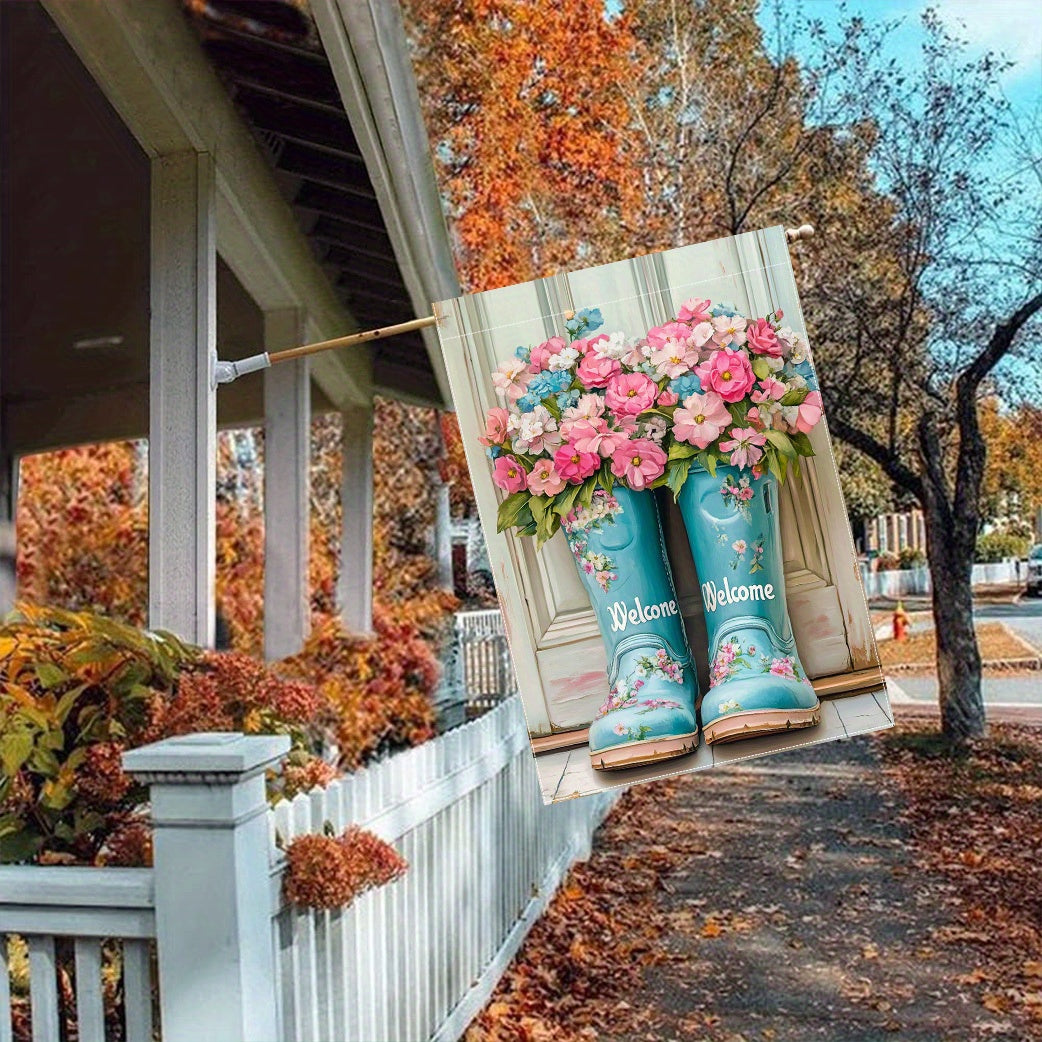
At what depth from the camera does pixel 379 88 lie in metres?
2.37

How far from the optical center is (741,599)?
125cm

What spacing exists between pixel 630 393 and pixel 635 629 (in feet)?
0.85

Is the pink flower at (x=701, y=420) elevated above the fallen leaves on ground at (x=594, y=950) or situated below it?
above

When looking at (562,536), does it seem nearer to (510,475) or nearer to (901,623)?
(510,475)

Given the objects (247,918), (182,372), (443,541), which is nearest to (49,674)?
(247,918)

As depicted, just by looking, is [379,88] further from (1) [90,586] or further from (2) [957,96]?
(2) [957,96]

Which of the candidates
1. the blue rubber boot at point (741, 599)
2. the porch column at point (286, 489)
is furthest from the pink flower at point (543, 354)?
the porch column at point (286, 489)

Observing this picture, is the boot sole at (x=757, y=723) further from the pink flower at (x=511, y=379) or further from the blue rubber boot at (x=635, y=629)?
the pink flower at (x=511, y=379)

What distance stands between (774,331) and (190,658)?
58.1 inches

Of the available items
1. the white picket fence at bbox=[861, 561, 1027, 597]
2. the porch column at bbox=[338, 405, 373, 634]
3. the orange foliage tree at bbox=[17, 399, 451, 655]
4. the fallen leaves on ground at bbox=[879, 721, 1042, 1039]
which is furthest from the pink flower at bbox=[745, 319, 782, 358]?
the white picket fence at bbox=[861, 561, 1027, 597]

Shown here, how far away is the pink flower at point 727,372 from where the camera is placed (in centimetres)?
130

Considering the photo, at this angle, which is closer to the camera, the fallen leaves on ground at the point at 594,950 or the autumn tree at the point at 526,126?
the fallen leaves on ground at the point at 594,950

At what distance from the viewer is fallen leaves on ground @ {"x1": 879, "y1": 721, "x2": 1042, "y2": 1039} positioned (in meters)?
4.14

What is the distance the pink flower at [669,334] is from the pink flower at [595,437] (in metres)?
0.11
